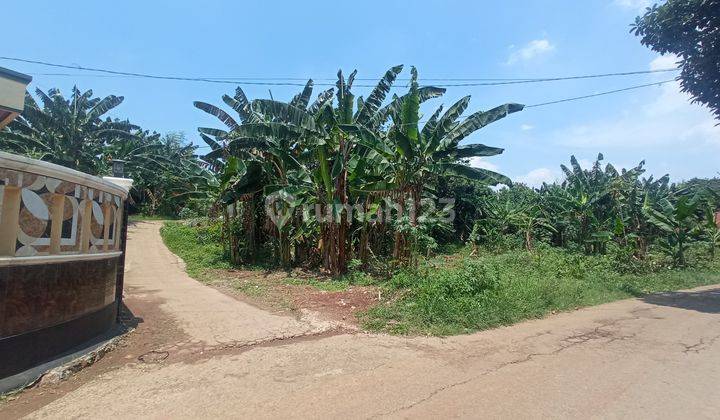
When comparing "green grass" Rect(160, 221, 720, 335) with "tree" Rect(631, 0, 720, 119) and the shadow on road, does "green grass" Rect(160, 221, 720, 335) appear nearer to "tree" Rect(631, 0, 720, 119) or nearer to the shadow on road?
the shadow on road

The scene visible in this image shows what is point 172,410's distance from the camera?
4.30 metres

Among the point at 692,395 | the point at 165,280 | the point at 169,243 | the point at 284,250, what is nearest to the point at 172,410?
the point at 692,395

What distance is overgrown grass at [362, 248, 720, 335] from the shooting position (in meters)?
7.40

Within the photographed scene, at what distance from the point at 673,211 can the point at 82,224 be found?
1751 centimetres

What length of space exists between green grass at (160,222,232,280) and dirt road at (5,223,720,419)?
21.0ft

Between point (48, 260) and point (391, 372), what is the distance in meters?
4.08

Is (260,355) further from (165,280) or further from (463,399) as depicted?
(165,280)

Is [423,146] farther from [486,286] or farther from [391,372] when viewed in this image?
[391,372]

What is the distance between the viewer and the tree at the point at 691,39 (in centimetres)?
1116

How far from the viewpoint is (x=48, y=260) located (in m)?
5.12

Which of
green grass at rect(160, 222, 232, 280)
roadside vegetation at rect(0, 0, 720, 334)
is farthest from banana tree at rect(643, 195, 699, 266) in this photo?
green grass at rect(160, 222, 232, 280)

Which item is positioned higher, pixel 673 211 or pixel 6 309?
pixel 673 211

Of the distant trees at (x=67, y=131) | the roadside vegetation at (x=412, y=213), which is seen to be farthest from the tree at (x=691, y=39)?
the distant trees at (x=67, y=131)

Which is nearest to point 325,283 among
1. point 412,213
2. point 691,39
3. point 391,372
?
point 412,213
